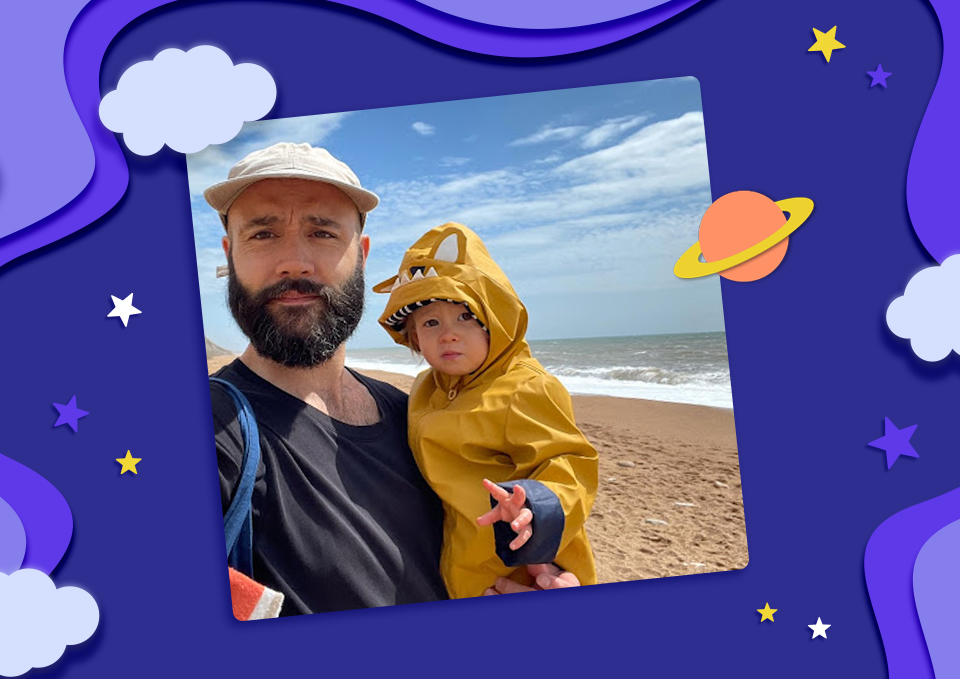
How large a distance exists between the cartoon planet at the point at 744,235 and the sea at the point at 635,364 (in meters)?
0.25

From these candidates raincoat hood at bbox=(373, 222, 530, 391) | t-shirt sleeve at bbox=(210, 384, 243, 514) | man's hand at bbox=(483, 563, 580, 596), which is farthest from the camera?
man's hand at bbox=(483, 563, 580, 596)

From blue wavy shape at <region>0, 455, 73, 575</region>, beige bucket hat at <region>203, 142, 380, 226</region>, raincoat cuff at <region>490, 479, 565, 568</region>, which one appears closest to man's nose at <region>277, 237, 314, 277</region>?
beige bucket hat at <region>203, 142, 380, 226</region>

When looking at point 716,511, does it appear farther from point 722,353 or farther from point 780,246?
point 780,246

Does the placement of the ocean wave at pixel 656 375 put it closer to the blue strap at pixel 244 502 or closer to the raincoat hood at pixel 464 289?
the raincoat hood at pixel 464 289

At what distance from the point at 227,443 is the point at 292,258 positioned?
2.04 ft

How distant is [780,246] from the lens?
9.98 feet

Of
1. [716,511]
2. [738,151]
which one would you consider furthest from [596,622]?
[738,151]

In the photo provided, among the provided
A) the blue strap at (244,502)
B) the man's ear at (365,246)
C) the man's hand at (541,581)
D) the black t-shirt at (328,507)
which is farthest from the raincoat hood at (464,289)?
the man's hand at (541,581)

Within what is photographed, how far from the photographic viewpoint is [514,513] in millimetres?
2475

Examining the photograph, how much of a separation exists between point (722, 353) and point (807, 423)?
0.42m

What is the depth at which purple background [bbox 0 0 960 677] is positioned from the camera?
283 cm

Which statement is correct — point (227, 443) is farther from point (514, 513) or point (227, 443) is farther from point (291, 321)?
point (514, 513)

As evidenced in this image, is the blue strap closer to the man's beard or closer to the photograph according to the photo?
the photograph

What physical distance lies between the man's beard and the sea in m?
0.18
